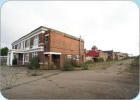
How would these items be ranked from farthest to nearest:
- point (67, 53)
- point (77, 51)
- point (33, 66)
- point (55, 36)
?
1. point (77, 51)
2. point (67, 53)
3. point (55, 36)
4. point (33, 66)

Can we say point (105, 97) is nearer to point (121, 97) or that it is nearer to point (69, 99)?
point (121, 97)

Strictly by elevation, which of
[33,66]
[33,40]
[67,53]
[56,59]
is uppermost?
[33,40]

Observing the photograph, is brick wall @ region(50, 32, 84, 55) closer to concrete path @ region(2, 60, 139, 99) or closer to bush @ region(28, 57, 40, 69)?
bush @ region(28, 57, 40, 69)

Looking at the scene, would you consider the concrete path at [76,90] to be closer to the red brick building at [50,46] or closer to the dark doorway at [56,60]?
the red brick building at [50,46]

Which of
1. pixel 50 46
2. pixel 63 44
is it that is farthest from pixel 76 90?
pixel 63 44

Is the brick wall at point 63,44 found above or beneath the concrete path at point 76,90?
above

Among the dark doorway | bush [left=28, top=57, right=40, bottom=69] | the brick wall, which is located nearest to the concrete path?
bush [left=28, top=57, right=40, bottom=69]

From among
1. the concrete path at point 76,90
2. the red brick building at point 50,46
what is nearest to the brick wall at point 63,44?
the red brick building at point 50,46

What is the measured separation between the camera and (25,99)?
2.63 meters

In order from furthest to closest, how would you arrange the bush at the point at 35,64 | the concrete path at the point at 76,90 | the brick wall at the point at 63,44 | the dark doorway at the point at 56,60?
the dark doorway at the point at 56,60
the brick wall at the point at 63,44
the bush at the point at 35,64
the concrete path at the point at 76,90

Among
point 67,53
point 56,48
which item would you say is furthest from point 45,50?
point 67,53

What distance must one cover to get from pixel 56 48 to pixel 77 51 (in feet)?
18.1

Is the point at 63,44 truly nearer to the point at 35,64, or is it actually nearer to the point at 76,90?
the point at 35,64

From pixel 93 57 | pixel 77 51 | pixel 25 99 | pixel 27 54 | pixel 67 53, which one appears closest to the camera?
pixel 25 99
